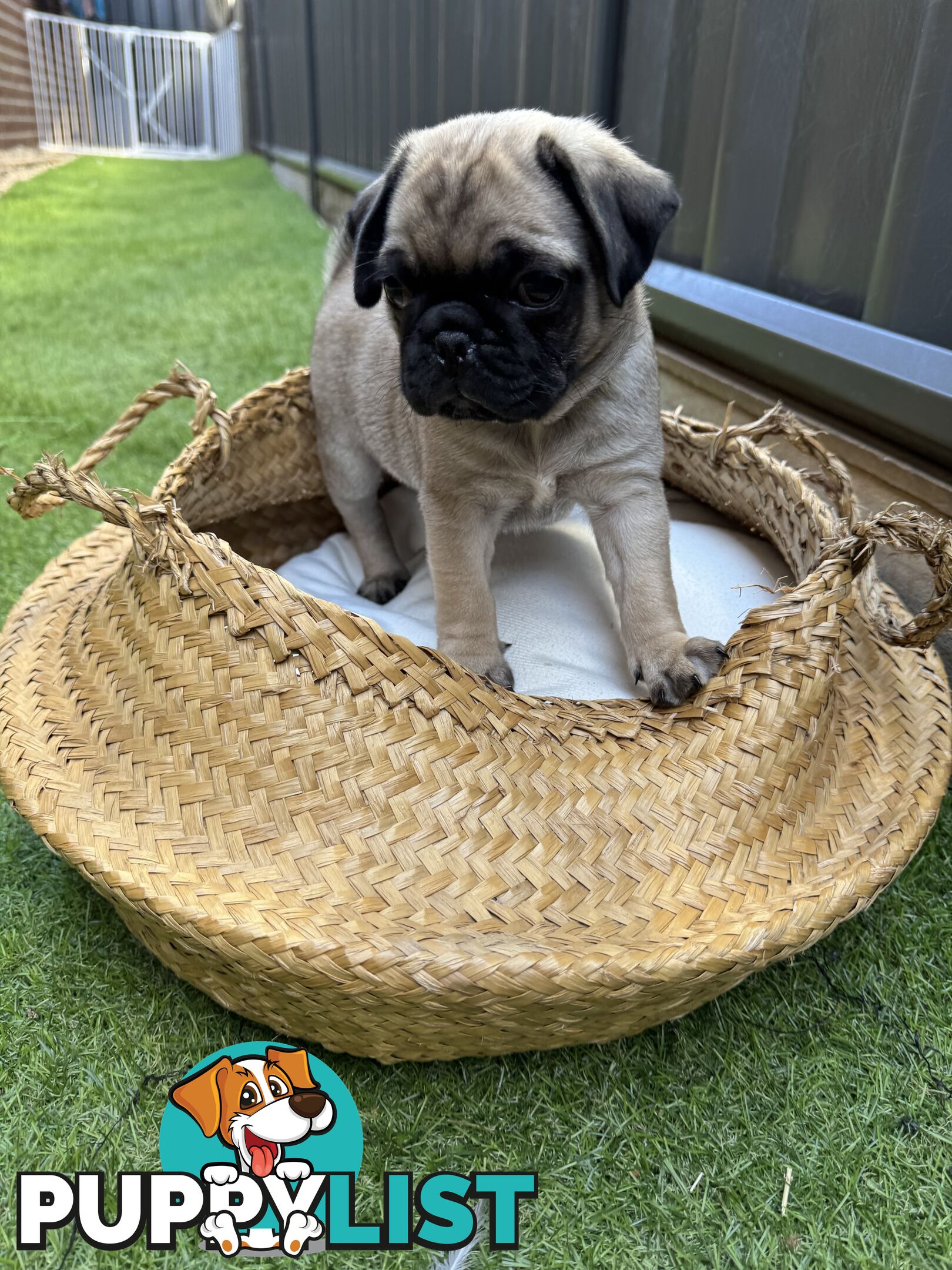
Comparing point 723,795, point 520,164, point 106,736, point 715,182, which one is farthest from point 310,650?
point 715,182

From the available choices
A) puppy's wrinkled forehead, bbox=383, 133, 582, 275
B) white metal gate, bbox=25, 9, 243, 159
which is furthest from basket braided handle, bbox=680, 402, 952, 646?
white metal gate, bbox=25, 9, 243, 159

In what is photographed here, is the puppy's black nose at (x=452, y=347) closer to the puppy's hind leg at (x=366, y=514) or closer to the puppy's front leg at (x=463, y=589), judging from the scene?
the puppy's front leg at (x=463, y=589)

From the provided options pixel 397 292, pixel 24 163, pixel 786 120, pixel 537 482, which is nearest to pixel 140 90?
pixel 24 163

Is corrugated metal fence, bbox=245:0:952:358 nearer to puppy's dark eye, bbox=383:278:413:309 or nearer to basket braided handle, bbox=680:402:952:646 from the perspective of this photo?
basket braided handle, bbox=680:402:952:646

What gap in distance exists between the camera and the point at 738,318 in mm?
2809

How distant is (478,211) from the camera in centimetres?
163

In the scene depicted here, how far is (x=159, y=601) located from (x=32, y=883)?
0.59 m

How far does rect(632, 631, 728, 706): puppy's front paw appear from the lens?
175 cm

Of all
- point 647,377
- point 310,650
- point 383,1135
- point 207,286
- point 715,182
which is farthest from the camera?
point 207,286

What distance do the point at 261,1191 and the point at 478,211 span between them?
59.9 inches

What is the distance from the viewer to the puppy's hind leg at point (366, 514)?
2650mm

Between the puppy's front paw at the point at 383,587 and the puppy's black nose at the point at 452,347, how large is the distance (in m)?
1.08

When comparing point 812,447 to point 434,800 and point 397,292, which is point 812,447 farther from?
point 434,800

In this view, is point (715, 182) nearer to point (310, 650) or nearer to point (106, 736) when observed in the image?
point (310, 650)
